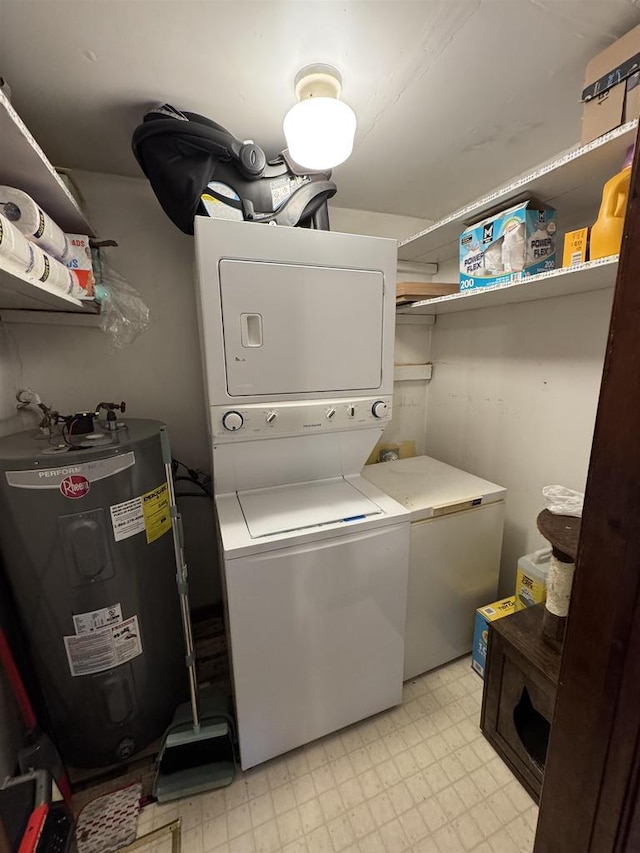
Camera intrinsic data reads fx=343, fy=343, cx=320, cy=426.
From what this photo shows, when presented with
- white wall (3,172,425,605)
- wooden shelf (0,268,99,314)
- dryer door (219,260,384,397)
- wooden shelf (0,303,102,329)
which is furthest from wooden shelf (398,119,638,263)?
wooden shelf (0,303,102,329)

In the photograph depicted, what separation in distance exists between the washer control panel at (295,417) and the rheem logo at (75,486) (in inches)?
17.7

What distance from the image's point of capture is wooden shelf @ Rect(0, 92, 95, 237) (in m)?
0.82

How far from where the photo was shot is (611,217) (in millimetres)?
1072

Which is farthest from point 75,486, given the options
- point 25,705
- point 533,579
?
point 533,579

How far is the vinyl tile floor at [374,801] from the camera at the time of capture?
1.18 metres

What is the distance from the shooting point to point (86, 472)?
116 cm

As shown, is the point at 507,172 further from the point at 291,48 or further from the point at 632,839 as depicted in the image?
the point at 632,839

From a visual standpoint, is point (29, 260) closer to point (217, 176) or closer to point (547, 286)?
point (217, 176)

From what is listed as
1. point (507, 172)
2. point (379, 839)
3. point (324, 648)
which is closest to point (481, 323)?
point (507, 172)

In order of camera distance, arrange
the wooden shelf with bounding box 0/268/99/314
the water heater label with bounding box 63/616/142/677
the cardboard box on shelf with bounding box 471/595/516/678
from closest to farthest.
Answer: the wooden shelf with bounding box 0/268/99/314
the water heater label with bounding box 63/616/142/677
the cardboard box on shelf with bounding box 471/595/516/678

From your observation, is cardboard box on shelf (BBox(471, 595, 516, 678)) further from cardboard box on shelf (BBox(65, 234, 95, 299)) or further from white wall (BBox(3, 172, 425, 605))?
cardboard box on shelf (BBox(65, 234, 95, 299))

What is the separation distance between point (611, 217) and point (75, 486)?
1.93 metres

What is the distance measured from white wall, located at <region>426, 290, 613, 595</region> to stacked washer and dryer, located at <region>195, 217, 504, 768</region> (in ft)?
1.71

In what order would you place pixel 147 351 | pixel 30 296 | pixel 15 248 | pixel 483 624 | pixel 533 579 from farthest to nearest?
pixel 147 351
pixel 483 624
pixel 533 579
pixel 30 296
pixel 15 248
